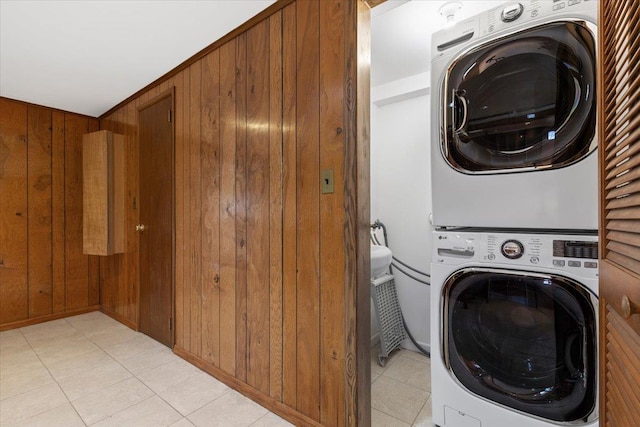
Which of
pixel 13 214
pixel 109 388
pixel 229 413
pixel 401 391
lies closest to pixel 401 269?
pixel 401 391

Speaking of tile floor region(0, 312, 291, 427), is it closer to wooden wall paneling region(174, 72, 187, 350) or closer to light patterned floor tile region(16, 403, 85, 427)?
light patterned floor tile region(16, 403, 85, 427)

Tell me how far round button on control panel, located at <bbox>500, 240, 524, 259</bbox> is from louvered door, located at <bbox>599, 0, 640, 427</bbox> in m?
0.50

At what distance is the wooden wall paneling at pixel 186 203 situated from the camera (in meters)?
2.28

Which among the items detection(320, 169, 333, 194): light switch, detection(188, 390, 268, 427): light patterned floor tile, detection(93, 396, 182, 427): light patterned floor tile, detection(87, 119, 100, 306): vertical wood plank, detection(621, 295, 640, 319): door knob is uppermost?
detection(320, 169, 333, 194): light switch

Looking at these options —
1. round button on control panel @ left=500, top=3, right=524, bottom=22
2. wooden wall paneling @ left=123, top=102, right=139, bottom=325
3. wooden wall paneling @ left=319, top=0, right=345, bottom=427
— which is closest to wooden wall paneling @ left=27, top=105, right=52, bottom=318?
wooden wall paneling @ left=123, top=102, right=139, bottom=325

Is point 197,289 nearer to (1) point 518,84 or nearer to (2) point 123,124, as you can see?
(2) point 123,124

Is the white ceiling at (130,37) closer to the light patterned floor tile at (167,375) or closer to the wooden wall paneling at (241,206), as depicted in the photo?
the wooden wall paneling at (241,206)

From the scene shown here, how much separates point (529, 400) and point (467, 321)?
36 cm

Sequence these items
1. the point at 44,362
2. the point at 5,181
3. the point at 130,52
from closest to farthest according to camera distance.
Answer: the point at 130,52, the point at 44,362, the point at 5,181

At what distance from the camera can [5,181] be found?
293 cm

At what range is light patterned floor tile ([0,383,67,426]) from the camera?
1686 millimetres

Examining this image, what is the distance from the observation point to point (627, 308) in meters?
0.58

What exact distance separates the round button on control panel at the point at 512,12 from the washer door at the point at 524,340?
110cm

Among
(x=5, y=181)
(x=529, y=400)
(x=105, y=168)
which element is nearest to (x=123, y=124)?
(x=105, y=168)
